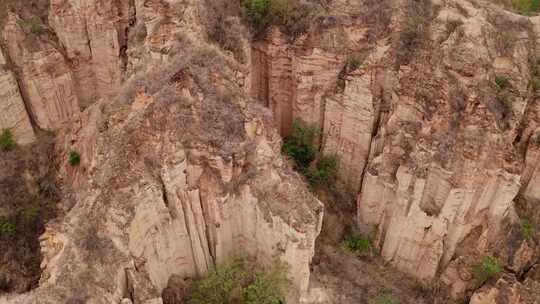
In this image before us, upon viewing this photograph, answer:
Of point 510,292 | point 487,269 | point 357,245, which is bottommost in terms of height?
point 357,245

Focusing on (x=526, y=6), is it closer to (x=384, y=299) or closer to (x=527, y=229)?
(x=527, y=229)

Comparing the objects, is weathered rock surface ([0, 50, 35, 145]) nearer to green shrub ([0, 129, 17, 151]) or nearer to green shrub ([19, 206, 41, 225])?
green shrub ([0, 129, 17, 151])

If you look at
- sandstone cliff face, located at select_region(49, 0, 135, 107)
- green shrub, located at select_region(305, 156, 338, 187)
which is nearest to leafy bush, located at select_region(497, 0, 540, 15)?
green shrub, located at select_region(305, 156, 338, 187)

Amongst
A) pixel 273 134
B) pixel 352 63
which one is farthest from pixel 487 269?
pixel 352 63

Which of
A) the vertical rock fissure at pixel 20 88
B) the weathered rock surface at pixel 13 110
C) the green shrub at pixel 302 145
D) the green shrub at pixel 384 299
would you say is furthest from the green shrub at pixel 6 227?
the green shrub at pixel 384 299

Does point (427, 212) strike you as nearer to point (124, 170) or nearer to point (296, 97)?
point (296, 97)

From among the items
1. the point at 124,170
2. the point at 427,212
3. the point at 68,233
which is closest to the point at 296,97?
the point at 427,212
